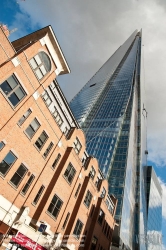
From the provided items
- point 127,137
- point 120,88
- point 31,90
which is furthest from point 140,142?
point 31,90

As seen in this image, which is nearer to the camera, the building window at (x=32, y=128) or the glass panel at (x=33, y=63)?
the building window at (x=32, y=128)

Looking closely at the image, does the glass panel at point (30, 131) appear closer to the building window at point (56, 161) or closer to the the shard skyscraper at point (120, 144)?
the building window at point (56, 161)

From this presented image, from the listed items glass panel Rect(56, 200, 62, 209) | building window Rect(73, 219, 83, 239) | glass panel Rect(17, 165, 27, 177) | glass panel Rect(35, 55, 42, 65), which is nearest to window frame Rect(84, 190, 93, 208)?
building window Rect(73, 219, 83, 239)

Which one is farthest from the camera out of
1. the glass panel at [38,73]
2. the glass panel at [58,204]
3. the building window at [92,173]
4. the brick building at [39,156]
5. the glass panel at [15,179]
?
the building window at [92,173]

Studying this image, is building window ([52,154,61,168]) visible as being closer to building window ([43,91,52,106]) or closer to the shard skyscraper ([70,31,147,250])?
building window ([43,91,52,106])

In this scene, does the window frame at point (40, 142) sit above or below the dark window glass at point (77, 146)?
below

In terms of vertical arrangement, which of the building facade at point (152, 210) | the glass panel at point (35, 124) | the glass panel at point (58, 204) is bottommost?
the glass panel at point (58, 204)

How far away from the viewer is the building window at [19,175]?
63.2 feet

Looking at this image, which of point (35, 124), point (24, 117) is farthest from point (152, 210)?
point (24, 117)

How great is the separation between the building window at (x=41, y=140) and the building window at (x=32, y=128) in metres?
1.08

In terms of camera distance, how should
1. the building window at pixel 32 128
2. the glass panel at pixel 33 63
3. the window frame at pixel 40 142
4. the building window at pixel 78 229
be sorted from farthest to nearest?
1. the building window at pixel 78 229
2. the window frame at pixel 40 142
3. the glass panel at pixel 33 63
4. the building window at pixel 32 128

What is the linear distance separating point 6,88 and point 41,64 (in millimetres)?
6455

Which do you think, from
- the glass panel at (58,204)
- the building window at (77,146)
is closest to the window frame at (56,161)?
the building window at (77,146)

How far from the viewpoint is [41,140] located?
75.0 ft
